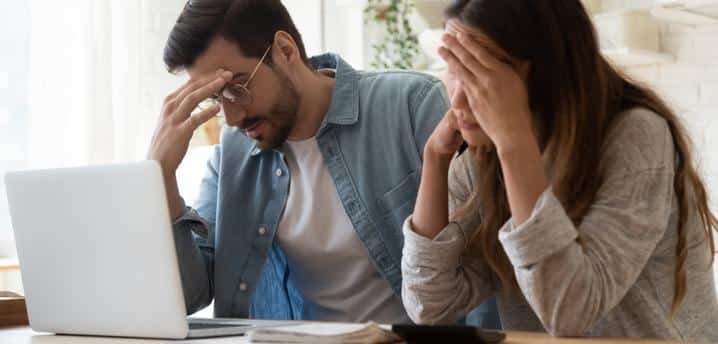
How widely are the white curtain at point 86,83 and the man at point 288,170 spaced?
125 centimetres

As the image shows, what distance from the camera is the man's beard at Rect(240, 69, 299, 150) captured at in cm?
195

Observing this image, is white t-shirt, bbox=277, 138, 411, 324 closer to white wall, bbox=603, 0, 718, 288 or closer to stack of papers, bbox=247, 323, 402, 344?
stack of papers, bbox=247, 323, 402, 344

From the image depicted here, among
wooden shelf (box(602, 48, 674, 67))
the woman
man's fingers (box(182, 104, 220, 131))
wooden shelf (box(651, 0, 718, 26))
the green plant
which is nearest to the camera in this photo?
the woman

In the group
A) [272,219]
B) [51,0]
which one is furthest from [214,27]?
[51,0]

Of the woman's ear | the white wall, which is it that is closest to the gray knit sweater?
the woman's ear

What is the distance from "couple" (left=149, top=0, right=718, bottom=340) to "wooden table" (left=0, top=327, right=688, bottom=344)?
1.8 inches

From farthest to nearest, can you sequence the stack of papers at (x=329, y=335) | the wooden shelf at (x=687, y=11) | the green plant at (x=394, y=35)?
1. the green plant at (x=394, y=35)
2. the wooden shelf at (x=687, y=11)
3. the stack of papers at (x=329, y=335)

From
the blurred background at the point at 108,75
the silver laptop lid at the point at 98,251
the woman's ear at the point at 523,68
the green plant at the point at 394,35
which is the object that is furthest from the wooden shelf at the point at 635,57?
the silver laptop lid at the point at 98,251

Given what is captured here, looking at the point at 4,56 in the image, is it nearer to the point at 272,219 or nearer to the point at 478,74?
the point at 272,219

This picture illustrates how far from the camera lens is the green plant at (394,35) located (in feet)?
12.5

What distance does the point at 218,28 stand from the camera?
195cm

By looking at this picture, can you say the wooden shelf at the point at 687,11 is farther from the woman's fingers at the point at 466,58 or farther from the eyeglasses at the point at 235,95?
the woman's fingers at the point at 466,58

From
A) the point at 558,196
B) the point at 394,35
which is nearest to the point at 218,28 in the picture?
the point at 558,196

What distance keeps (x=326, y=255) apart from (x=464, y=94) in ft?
2.00
